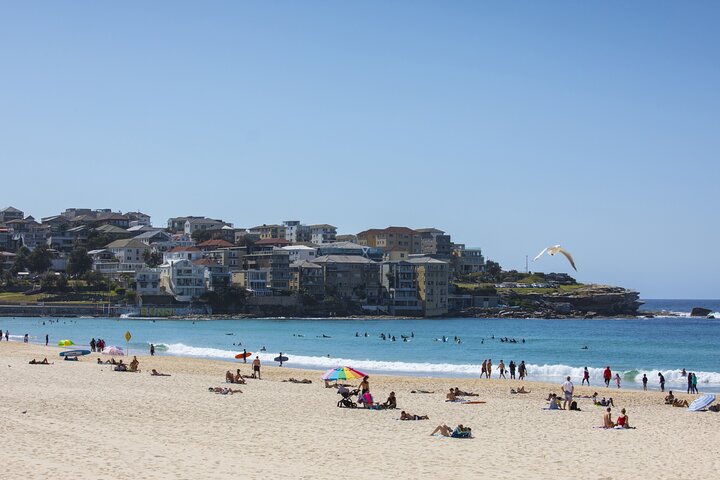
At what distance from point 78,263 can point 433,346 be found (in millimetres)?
76592

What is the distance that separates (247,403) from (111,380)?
8.25m

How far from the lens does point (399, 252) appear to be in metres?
148

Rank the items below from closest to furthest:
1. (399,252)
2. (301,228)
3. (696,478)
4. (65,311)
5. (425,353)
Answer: (696,478), (425,353), (65,311), (399,252), (301,228)

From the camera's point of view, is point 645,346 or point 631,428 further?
point 645,346

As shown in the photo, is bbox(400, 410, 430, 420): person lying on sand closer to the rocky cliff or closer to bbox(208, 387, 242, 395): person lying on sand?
bbox(208, 387, 242, 395): person lying on sand

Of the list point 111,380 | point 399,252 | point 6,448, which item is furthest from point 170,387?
point 399,252

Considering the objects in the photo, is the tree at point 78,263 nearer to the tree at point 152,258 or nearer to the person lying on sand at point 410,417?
the tree at point 152,258

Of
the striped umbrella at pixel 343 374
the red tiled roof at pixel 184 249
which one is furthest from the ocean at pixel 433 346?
the red tiled roof at pixel 184 249

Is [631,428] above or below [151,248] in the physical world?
below

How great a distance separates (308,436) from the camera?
1938 centimetres

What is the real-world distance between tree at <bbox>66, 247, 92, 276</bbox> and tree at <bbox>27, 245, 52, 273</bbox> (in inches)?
161

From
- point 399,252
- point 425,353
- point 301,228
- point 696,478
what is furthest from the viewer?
point 301,228

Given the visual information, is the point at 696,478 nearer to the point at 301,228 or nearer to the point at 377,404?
the point at 377,404

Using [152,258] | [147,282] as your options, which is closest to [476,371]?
[147,282]
